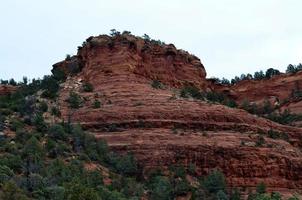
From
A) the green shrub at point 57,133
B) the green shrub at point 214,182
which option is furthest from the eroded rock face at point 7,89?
the green shrub at point 214,182

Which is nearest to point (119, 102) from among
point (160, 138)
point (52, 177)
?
point (160, 138)

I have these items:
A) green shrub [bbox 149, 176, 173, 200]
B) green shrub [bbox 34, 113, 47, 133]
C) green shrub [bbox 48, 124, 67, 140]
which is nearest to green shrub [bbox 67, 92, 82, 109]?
green shrub [bbox 34, 113, 47, 133]

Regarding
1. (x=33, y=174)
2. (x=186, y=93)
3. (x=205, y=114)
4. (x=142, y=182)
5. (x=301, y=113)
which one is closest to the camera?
(x=33, y=174)

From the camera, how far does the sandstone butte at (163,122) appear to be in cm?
8088

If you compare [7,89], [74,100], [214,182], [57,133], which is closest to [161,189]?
[214,182]

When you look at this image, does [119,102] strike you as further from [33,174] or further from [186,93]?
[33,174]

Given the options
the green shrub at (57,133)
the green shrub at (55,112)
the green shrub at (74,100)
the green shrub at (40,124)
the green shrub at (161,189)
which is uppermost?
the green shrub at (74,100)

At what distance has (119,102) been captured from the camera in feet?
295

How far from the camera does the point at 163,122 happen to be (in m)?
85.8

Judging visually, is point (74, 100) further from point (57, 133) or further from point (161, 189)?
point (161, 189)

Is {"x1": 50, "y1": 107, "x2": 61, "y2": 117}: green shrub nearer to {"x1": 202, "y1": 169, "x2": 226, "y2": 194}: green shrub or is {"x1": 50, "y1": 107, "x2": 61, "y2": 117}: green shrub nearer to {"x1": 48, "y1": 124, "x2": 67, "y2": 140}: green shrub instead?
{"x1": 48, "y1": 124, "x2": 67, "y2": 140}: green shrub

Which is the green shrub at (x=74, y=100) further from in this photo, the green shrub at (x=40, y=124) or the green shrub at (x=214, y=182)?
the green shrub at (x=214, y=182)

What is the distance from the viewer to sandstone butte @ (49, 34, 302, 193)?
80875 mm

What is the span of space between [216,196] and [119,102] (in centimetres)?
2083
